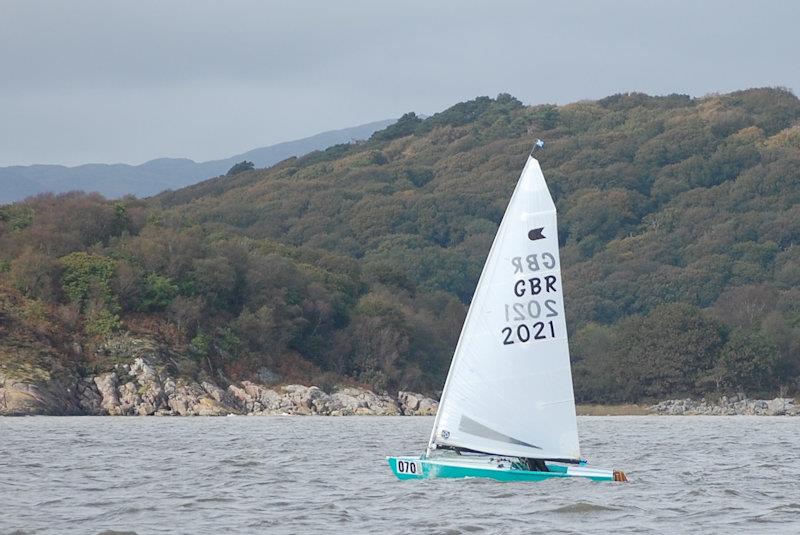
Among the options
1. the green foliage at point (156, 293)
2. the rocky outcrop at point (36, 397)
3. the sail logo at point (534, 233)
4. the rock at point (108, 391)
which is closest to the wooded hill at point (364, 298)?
the green foliage at point (156, 293)

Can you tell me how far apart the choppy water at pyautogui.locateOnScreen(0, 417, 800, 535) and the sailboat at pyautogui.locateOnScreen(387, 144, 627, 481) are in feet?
3.92

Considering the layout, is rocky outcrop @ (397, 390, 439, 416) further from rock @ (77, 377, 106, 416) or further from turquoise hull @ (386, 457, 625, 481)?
turquoise hull @ (386, 457, 625, 481)

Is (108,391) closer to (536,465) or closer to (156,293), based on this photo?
(156,293)

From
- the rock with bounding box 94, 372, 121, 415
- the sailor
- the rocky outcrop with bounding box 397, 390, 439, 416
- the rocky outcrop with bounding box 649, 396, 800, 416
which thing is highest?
the rock with bounding box 94, 372, 121, 415

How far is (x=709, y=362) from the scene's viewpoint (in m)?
97.2

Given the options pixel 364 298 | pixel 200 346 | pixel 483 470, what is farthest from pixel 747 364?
pixel 483 470

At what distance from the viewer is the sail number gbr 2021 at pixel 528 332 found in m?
28.8

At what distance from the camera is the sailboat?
94.0ft

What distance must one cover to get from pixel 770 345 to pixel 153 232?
140ft

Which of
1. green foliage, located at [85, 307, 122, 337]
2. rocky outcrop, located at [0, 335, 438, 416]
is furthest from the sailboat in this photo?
green foliage, located at [85, 307, 122, 337]

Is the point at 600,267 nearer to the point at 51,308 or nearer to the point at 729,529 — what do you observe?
the point at 51,308

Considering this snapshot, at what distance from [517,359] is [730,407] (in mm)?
66296

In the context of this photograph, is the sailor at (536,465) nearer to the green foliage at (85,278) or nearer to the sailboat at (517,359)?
the sailboat at (517,359)

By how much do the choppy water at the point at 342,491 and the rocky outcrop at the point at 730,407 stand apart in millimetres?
43562
